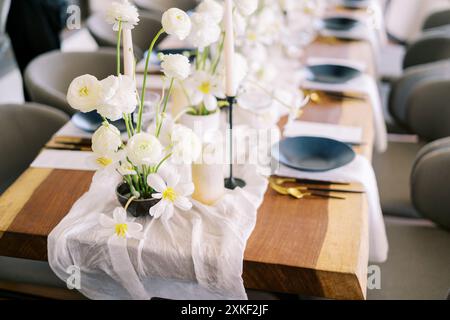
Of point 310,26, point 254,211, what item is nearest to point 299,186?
point 254,211

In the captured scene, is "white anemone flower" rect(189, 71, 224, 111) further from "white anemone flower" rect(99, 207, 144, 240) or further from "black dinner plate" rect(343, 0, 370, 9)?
"black dinner plate" rect(343, 0, 370, 9)

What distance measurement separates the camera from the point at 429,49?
308cm

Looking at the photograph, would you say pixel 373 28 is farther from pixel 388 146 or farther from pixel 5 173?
pixel 5 173

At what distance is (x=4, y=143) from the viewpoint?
6.18 ft

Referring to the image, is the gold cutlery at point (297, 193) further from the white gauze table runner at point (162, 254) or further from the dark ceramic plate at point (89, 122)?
the dark ceramic plate at point (89, 122)

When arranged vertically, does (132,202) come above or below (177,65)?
below

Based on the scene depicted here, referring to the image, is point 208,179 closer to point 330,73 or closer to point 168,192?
point 168,192

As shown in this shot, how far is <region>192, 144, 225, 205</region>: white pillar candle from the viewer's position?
1.28 metres

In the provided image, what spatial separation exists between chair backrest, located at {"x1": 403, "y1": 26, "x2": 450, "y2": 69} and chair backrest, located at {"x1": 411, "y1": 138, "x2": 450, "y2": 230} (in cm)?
139

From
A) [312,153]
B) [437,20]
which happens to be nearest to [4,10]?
[312,153]

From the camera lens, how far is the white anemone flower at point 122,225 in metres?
1.16

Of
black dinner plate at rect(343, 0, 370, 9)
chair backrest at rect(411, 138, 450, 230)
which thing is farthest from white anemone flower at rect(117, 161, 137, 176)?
black dinner plate at rect(343, 0, 370, 9)

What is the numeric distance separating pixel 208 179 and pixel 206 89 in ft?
1.05
